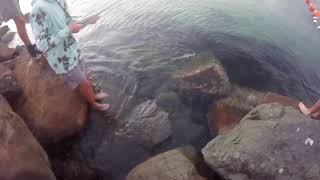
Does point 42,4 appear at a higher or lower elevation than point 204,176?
higher

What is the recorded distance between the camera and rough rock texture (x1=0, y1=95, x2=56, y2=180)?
13.4ft

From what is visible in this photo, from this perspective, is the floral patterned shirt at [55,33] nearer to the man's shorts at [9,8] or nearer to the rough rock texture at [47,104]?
the rough rock texture at [47,104]

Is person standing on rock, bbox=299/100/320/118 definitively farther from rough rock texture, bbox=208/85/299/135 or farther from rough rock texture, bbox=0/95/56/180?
rough rock texture, bbox=0/95/56/180

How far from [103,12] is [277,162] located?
19.0ft

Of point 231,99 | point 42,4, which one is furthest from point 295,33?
point 42,4

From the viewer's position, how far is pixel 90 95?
5.64 metres

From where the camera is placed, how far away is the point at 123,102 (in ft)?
20.0

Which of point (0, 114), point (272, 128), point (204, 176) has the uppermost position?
point (0, 114)

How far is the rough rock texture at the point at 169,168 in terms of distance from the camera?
4.57 metres

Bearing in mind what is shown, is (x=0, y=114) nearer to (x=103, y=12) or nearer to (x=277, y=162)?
(x=277, y=162)

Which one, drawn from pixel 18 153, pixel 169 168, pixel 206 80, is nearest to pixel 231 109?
pixel 206 80

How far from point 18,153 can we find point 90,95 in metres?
1.62

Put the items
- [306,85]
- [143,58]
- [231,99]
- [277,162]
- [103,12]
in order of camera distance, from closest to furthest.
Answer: [277,162] < [231,99] < [306,85] < [143,58] < [103,12]

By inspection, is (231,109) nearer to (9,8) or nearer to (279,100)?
(279,100)
